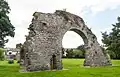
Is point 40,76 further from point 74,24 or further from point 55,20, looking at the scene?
point 74,24

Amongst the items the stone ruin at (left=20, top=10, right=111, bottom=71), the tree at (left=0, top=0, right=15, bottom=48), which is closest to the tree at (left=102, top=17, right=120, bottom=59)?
the stone ruin at (left=20, top=10, right=111, bottom=71)

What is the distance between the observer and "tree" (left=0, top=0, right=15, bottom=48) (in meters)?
30.2

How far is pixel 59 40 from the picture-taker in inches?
925

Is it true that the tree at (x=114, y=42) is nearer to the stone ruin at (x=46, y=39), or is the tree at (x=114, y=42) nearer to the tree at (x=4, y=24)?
the stone ruin at (x=46, y=39)

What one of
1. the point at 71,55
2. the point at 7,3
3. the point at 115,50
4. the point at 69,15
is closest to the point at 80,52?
the point at 71,55

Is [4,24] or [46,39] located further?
[4,24]

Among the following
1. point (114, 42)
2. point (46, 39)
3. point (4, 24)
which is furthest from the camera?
point (114, 42)

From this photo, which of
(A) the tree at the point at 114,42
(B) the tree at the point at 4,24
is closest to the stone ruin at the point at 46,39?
(B) the tree at the point at 4,24

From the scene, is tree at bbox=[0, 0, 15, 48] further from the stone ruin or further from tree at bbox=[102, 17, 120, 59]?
tree at bbox=[102, 17, 120, 59]

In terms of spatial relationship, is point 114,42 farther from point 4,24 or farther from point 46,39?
point 46,39

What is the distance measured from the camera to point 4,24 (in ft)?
98.8

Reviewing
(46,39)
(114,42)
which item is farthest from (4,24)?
(114,42)

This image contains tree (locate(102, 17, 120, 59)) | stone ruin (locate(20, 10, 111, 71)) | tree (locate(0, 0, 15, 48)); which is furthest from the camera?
tree (locate(102, 17, 120, 59))

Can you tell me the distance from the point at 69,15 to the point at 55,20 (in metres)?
2.41
